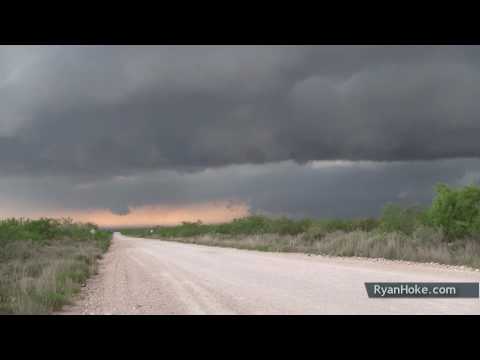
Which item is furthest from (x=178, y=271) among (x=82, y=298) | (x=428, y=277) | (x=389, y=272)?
(x=428, y=277)

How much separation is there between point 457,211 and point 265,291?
1407 centimetres

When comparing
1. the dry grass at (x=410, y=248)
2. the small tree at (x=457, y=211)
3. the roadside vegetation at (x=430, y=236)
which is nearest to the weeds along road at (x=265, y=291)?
the dry grass at (x=410, y=248)

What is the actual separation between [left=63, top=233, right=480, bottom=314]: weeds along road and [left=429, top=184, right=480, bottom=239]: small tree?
5502 mm

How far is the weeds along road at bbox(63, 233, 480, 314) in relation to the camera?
8.51 m

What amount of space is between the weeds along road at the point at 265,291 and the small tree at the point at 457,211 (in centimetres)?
550

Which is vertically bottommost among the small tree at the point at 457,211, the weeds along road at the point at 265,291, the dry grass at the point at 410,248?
the weeds along road at the point at 265,291

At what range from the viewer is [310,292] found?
34.9 ft

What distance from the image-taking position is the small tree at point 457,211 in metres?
20.8

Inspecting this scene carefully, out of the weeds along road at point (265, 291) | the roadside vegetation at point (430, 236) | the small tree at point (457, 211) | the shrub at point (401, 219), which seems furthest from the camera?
the shrub at point (401, 219)

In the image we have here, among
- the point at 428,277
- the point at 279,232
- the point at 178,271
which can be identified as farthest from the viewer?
the point at 279,232

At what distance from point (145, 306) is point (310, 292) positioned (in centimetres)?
370

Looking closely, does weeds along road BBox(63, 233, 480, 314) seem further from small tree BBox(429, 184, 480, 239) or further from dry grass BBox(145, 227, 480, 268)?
small tree BBox(429, 184, 480, 239)

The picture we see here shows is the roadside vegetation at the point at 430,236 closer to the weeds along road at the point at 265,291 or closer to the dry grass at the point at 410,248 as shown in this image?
the dry grass at the point at 410,248
